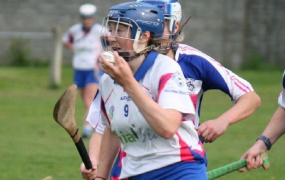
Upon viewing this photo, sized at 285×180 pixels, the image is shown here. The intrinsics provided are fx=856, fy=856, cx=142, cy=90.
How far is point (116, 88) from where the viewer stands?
4754mm

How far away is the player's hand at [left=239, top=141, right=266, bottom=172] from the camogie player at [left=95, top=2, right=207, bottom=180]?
2.69 feet

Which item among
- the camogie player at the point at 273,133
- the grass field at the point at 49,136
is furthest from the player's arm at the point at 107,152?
the grass field at the point at 49,136

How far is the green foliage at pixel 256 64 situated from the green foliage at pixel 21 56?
6686 millimetres

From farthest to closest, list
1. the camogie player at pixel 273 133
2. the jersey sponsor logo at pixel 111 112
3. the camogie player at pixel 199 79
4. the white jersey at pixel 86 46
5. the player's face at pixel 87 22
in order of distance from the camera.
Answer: the white jersey at pixel 86 46
the player's face at pixel 87 22
the camogie player at pixel 273 133
the camogie player at pixel 199 79
the jersey sponsor logo at pixel 111 112

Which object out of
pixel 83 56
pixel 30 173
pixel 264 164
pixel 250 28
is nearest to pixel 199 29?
pixel 250 28

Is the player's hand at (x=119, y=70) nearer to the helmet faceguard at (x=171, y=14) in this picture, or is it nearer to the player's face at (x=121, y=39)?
the player's face at (x=121, y=39)

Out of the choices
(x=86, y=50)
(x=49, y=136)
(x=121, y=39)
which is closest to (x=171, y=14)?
(x=121, y=39)

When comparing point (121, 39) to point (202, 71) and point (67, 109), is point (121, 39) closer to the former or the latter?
point (67, 109)

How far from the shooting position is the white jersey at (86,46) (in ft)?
51.8

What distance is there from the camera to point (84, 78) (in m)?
15.5

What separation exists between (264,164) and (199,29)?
23.1 meters

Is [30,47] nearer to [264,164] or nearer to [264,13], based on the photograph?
[264,13]

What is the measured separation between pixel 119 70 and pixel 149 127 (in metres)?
0.48

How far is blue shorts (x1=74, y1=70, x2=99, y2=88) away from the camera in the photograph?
1533 centimetres
